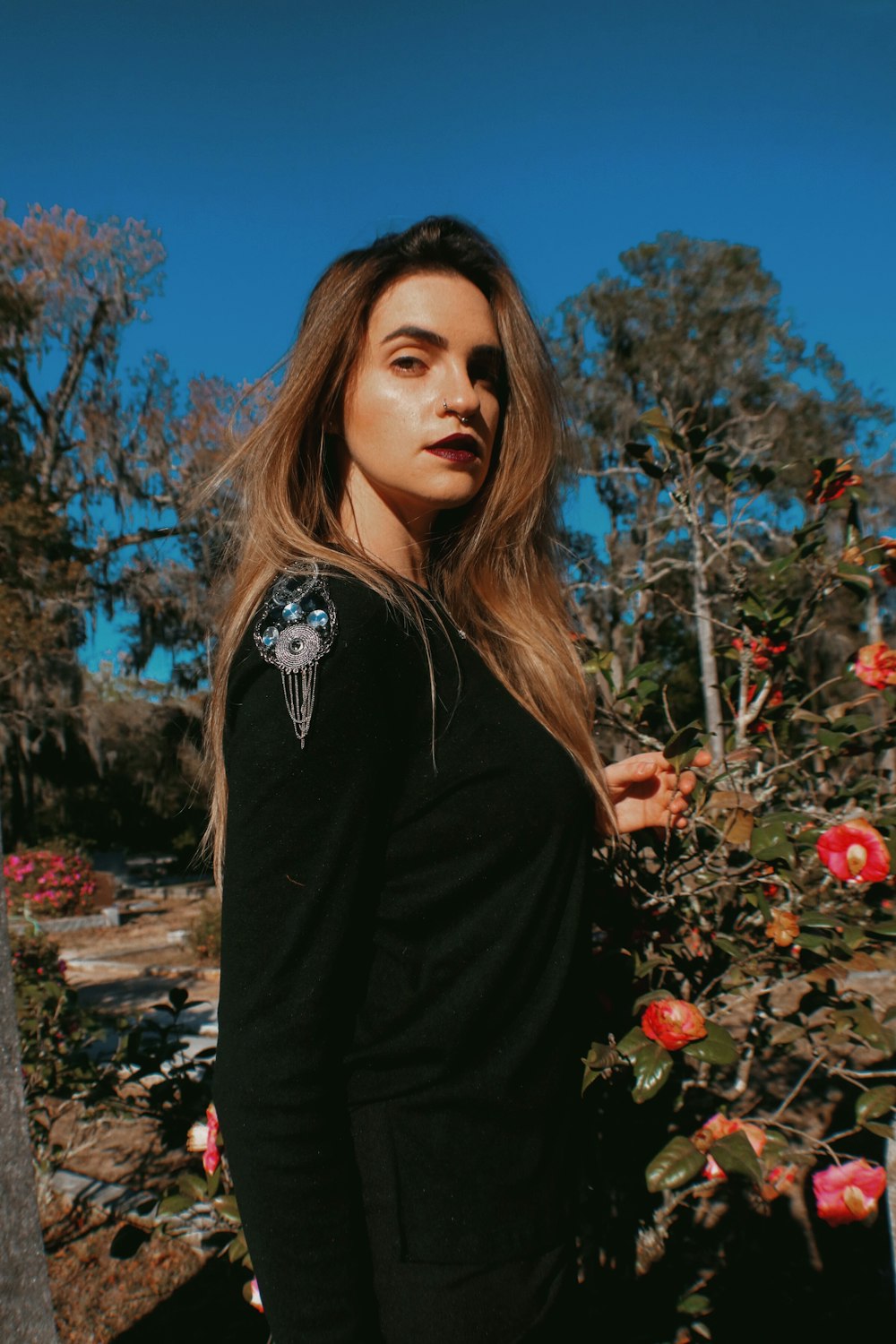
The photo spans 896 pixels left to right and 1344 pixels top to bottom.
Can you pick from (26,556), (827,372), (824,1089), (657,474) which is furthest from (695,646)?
(657,474)

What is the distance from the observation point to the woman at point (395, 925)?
2.74 ft

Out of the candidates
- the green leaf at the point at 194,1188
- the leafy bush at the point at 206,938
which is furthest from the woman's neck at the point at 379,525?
the leafy bush at the point at 206,938

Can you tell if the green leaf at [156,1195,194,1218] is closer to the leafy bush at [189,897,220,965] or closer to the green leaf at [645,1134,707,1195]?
the green leaf at [645,1134,707,1195]

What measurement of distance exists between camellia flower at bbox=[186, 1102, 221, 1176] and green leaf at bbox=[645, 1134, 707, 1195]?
A: 0.72 metres

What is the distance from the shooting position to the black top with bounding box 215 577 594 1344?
83 centimetres

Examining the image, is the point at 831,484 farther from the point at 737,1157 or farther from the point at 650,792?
the point at 737,1157

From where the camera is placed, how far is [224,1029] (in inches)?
34.5

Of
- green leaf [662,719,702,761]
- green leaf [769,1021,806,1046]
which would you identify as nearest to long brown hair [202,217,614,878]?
green leaf [662,719,702,761]

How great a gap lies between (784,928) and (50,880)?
13037 mm

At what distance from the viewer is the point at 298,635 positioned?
0.89m

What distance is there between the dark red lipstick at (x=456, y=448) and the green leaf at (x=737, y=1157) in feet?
3.10

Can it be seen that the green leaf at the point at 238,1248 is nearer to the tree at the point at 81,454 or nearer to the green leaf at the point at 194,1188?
the green leaf at the point at 194,1188

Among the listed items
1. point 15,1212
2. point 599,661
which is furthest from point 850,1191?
point 15,1212

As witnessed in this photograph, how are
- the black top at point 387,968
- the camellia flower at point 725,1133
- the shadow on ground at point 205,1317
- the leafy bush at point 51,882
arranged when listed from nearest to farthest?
the black top at point 387,968 → the camellia flower at point 725,1133 → the shadow on ground at point 205,1317 → the leafy bush at point 51,882
